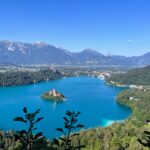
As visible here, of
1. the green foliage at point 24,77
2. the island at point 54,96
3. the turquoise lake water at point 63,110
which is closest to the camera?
the turquoise lake water at point 63,110

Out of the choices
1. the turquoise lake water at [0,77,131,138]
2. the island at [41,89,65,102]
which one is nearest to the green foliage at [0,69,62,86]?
the turquoise lake water at [0,77,131,138]

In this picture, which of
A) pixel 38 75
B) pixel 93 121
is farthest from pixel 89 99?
pixel 38 75

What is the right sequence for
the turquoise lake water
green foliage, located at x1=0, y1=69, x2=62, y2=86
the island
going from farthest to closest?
green foliage, located at x1=0, y1=69, x2=62, y2=86
the island
the turquoise lake water

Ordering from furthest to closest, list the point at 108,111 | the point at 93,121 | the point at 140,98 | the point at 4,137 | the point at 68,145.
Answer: the point at 140,98
the point at 108,111
the point at 93,121
the point at 4,137
the point at 68,145

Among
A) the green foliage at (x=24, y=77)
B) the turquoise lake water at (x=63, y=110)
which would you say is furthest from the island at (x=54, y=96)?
the green foliage at (x=24, y=77)

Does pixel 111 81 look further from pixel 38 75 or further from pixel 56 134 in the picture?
pixel 56 134

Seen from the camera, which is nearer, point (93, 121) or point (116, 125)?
point (116, 125)

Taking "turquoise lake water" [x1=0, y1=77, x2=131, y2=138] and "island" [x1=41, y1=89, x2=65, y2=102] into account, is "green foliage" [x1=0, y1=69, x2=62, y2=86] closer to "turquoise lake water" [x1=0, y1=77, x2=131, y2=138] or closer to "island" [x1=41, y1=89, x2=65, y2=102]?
"turquoise lake water" [x1=0, y1=77, x2=131, y2=138]

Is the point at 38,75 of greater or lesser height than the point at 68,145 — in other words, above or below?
below

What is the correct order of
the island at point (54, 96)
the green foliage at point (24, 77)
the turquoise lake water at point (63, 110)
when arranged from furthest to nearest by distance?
1. the green foliage at point (24, 77)
2. the island at point (54, 96)
3. the turquoise lake water at point (63, 110)

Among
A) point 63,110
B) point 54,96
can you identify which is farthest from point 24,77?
point 63,110

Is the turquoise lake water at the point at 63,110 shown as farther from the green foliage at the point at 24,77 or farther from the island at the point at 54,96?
the green foliage at the point at 24,77
